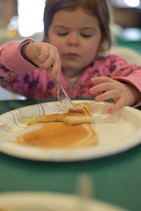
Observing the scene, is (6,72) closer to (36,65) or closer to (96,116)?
(36,65)

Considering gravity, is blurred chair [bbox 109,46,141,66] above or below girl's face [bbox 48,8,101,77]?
below

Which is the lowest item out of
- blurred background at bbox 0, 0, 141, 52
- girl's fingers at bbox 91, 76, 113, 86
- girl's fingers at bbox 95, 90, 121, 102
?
blurred background at bbox 0, 0, 141, 52

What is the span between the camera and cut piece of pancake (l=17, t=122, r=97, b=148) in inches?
19.5

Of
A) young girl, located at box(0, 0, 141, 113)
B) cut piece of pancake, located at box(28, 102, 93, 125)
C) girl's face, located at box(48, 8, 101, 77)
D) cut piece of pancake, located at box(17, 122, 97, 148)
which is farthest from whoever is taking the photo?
girl's face, located at box(48, 8, 101, 77)

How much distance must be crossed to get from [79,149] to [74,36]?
655 mm

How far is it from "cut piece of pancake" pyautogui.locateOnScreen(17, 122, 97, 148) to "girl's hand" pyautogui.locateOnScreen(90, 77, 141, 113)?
0.40ft

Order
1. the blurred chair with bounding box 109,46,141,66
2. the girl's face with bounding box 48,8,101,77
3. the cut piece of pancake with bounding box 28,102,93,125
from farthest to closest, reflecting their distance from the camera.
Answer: the blurred chair with bounding box 109,46,141,66 < the girl's face with bounding box 48,8,101,77 < the cut piece of pancake with bounding box 28,102,93,125

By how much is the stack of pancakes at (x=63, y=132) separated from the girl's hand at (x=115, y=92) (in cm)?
6

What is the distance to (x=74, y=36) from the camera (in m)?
1.03

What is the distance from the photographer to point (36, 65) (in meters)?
0.81

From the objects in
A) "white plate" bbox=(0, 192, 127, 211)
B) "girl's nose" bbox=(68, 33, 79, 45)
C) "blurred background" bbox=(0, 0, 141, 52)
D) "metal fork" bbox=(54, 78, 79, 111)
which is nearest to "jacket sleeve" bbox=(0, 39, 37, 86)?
"metal fork" bbox=(54, 78, 79, 111)

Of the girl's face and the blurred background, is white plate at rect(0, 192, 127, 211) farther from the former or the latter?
the blurred background

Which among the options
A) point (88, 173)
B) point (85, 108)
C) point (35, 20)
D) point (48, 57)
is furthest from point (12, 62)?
point (35, 20)

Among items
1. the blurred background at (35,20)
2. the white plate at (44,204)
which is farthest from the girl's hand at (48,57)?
the blurred background at (35,20)
